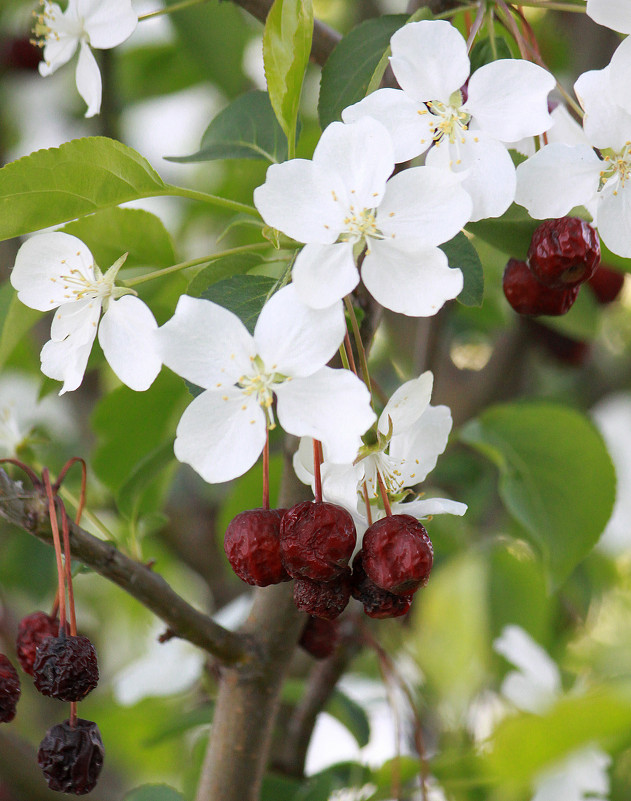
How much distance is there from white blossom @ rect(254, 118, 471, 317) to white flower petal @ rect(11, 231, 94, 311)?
163mm

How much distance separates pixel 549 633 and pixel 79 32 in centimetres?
121

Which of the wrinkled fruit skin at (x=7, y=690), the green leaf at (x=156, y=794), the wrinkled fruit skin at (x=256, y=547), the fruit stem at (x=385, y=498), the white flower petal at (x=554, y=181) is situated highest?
the white flower petal at (x=554, y=181)

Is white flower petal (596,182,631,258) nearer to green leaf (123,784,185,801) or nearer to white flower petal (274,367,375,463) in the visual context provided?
white flower petal (274,367,375,463)

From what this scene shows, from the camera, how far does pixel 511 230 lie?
0.61 metres

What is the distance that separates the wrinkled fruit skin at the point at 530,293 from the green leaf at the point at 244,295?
7.4 inches

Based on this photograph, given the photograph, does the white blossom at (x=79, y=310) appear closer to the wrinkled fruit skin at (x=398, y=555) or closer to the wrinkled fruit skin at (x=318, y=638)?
the wrinkled fruit skin at (x=398, y=555)

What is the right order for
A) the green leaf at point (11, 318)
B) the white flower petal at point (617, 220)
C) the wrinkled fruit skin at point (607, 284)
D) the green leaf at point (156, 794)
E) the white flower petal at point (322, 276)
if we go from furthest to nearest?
1. the wrinkled fruit skin at point (607, 284)
2. the green leaf at point (156, 794)
3. the green leaf at point (11, 318)
4. the white flower petal at point (617, 220)
5. the white flower petal at point (322, 276)

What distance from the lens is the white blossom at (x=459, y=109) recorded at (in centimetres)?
53

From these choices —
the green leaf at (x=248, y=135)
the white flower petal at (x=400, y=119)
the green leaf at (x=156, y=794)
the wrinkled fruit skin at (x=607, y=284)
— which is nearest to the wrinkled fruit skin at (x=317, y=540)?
the white flower petal at (x=400, y=119)

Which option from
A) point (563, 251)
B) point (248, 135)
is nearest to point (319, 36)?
point (248, 135)

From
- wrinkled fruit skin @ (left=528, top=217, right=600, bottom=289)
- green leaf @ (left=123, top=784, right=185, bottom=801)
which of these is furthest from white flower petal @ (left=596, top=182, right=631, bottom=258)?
green leaf @ (left=123, top=784, right=185, bottom=801)

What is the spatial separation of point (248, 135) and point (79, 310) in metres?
0.23

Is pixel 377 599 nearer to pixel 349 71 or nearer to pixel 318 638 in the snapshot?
pixel 318 638

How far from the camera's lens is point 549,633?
148 cm
